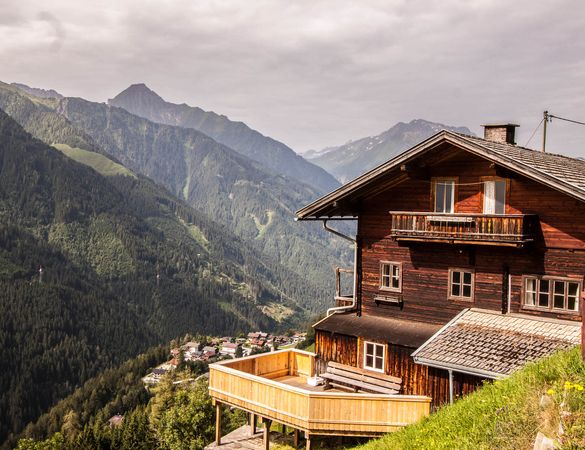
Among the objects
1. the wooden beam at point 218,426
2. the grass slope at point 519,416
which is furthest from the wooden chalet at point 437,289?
the grass slope at point 519,416

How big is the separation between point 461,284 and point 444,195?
12.4 feet

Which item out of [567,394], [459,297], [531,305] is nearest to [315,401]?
[459,297]

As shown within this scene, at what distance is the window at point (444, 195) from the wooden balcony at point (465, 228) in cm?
112

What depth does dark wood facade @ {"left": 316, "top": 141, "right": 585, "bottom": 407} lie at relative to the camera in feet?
67.1

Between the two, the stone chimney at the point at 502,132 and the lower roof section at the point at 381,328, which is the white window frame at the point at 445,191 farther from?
the stone chimney at the point at 502,132

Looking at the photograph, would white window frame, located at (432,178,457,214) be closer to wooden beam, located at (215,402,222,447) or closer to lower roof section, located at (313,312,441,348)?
lower roof section, located at (313,312,441,348)

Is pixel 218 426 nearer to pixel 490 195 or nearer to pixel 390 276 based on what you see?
pixel 390 276

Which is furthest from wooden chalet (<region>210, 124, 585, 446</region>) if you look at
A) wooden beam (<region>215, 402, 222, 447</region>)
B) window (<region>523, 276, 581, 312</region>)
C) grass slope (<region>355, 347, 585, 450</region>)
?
grass slope (<region>355, 347, 585, 450</region>)

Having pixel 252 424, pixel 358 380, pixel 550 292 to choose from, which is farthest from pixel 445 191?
pixel 252 424

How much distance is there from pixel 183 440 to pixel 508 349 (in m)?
44.5

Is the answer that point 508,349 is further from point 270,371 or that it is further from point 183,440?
point 183,440

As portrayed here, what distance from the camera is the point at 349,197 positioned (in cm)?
2589

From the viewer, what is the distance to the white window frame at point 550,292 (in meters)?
20.1

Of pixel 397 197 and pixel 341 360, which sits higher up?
pixel 397 197
